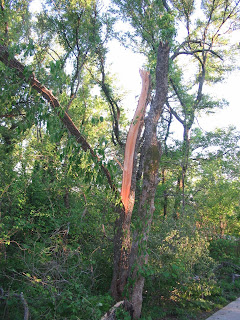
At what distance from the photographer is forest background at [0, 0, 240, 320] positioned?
5297mm

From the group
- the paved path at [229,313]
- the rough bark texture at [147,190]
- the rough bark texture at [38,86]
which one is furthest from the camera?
the paved path at [229,313]

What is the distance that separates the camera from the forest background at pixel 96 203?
5.30 m

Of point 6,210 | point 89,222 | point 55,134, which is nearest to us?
point 55,134

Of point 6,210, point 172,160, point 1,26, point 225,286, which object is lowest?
point 225,286

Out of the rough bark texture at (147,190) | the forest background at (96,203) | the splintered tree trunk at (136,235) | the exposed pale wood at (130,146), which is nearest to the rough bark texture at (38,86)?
the forest background at (96,203)

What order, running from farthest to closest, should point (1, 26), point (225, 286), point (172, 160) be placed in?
point (172, 160)
point (1, 26)
point (225, 286)

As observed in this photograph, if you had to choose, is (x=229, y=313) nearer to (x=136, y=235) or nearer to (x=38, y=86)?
(x=136, y=235)

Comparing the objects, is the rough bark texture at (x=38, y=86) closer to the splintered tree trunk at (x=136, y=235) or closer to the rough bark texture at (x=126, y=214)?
the rough bark texture at (x=126, y=214)

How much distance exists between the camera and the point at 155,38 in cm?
1438

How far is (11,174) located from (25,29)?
11973 mm

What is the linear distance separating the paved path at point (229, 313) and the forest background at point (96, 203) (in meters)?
0.47

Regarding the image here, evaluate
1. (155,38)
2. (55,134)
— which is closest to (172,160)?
(155,38)

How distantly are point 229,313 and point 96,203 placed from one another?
4.31 meters

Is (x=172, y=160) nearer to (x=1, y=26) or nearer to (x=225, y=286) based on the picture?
(x=225, y=286)
